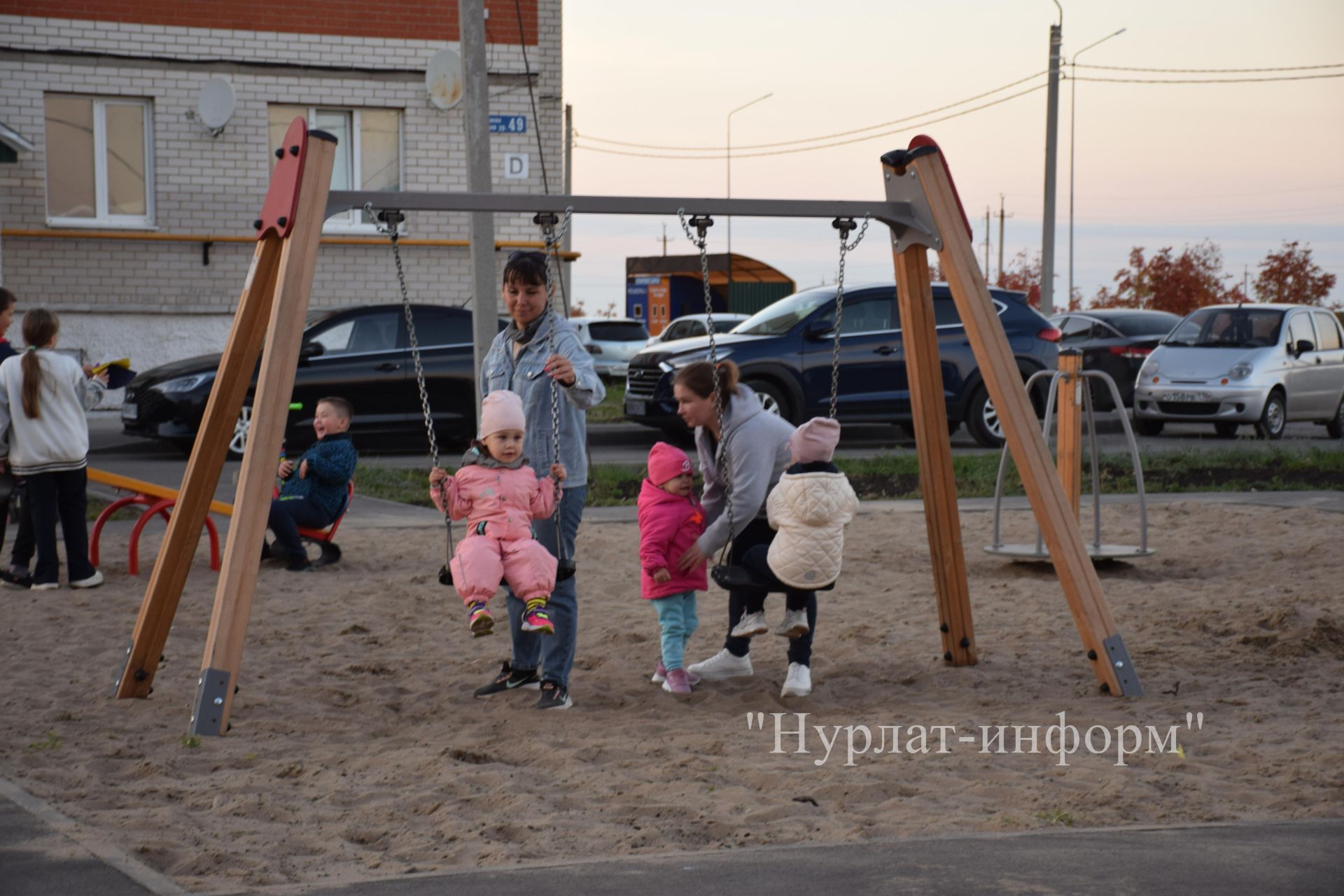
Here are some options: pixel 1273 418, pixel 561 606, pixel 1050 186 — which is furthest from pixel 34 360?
pixel 1050 186

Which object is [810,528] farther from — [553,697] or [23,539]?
[23,539]

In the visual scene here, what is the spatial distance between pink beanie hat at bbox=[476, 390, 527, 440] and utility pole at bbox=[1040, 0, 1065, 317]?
21.7 metres

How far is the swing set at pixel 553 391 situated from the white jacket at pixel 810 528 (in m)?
0.47

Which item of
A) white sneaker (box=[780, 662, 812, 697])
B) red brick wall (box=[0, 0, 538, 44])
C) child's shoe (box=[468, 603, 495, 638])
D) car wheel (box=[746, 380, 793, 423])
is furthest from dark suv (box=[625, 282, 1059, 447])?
child's shoe (box=[468, 603, 495, 638])

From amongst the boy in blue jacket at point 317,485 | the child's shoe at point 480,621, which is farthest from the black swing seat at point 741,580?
the boy in blue jacket at point 317,485

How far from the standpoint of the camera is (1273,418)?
1806cm

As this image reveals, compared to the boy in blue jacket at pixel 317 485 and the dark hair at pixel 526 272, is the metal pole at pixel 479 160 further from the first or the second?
the dark hair at pixel 526 272

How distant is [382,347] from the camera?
51.9ft

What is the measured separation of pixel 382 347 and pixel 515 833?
12.3 meters

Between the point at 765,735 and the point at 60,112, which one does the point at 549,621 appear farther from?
the point at 60,112

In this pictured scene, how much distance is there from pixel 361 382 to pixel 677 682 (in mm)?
10276

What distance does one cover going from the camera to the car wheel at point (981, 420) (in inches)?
653

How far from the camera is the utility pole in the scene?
25.9m

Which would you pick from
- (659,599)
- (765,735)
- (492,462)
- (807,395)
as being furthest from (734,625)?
(807,395)
